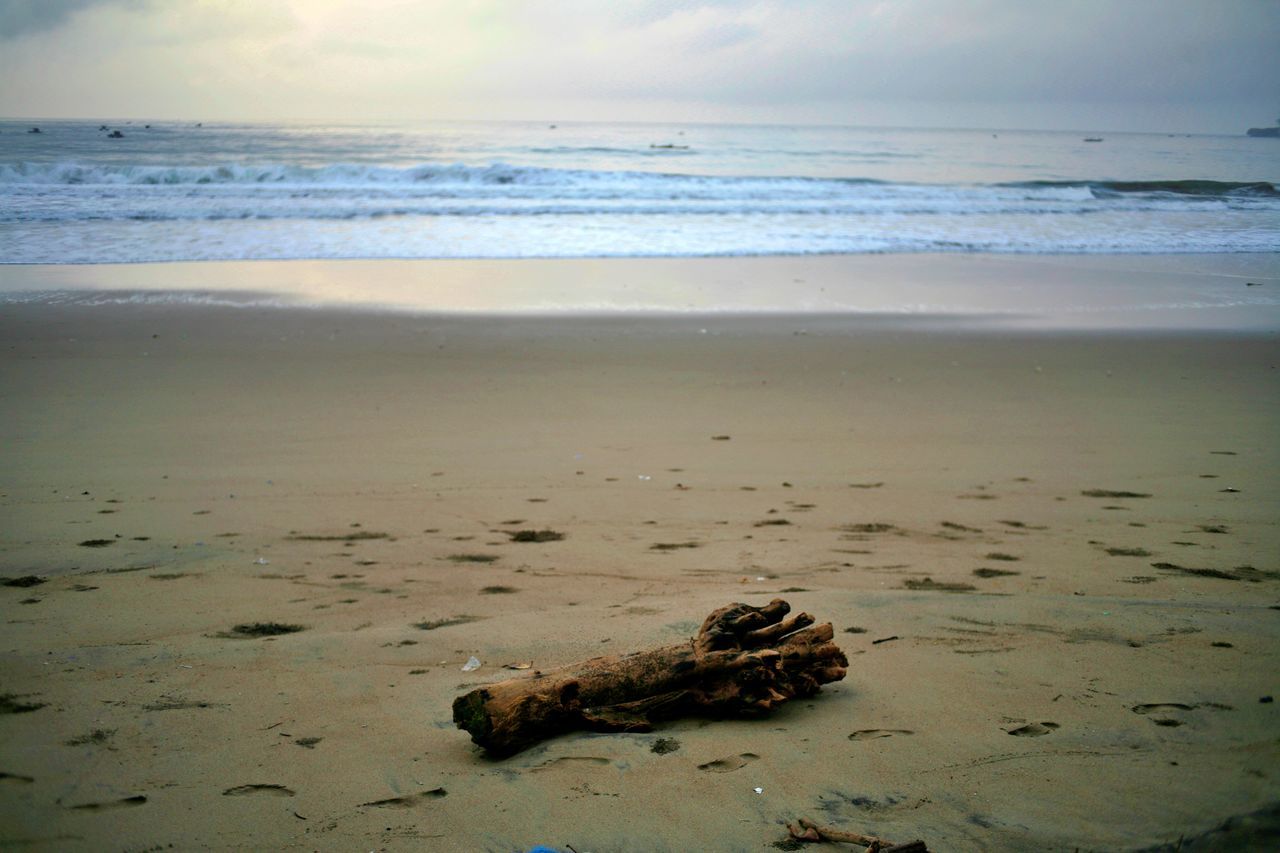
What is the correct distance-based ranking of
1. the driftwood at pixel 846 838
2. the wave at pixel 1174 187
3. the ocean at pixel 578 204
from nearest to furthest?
the driftwood at pixel 846 838 < the ocean at pixel 578 204 < the wave at pixel 1174 187

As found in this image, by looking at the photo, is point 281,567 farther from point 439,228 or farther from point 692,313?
point 439,228

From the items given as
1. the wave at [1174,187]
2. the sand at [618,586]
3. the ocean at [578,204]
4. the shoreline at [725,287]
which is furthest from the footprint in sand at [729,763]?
the wave at [1174,187]

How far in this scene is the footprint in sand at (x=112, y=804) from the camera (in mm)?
2279

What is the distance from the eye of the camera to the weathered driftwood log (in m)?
2.57

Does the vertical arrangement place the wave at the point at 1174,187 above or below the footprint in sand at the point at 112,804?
above

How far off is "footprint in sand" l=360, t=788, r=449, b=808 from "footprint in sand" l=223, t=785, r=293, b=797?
0.22 meters

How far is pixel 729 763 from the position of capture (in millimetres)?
2504

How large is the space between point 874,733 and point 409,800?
1275 millimetres

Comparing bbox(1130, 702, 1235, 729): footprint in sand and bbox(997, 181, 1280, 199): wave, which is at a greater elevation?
bbox(997, 181, 1280, 199): wave

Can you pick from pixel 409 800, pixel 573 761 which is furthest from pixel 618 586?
pixel 409 800

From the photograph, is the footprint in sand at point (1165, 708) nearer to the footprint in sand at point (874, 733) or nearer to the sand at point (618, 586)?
the sand at point (618, 586)

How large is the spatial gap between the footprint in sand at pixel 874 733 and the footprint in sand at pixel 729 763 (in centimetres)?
31

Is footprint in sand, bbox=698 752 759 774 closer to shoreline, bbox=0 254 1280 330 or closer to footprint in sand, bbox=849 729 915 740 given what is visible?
footprint in sand, bbox=849 729 915 740

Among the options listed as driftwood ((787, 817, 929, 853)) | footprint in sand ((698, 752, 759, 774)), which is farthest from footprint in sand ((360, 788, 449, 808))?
driftwood ((787, 817, 929, 853))
